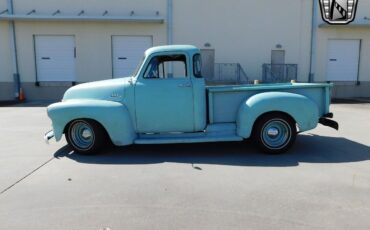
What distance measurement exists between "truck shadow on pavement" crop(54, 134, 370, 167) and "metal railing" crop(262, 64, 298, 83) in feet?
30.2

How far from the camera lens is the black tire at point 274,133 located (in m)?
5.96

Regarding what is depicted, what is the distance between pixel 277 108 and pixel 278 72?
35.4 feet

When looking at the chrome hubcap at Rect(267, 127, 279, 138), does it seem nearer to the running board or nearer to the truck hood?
the running board

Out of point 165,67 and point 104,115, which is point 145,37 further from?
point 104,115

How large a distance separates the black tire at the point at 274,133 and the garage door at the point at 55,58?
40.4 ft

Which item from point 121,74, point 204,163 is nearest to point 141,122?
point 204,163

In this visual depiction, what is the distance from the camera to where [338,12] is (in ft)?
52.7

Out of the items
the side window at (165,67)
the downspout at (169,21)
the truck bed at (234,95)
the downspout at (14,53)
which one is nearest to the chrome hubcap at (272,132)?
the truck bed at (234,95)

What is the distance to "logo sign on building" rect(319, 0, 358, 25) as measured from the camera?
611 inches

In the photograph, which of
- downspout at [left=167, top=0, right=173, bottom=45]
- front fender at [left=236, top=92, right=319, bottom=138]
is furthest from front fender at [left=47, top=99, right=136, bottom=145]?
downspout at [left=167, top=0, right=173, bottom=45]

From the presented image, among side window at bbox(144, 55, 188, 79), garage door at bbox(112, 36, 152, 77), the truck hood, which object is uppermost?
garage door at bbox(112, 36, 152, 77)

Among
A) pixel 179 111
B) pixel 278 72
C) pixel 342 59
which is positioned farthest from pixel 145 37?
pixel 179 111

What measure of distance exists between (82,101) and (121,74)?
10.1m

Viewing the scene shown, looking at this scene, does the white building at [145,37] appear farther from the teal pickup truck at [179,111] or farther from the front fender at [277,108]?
the front fender at [277,108]
